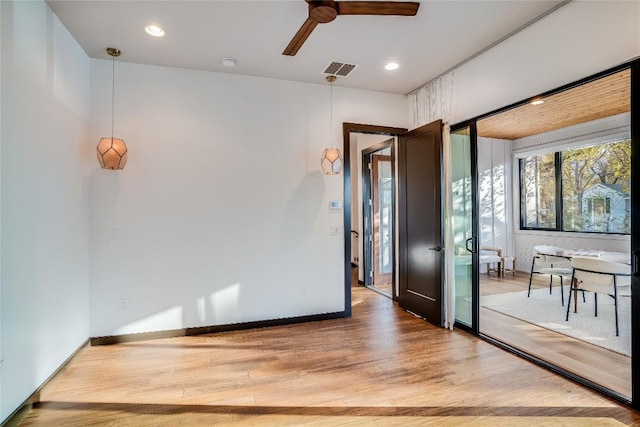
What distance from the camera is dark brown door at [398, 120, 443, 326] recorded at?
3.89 metres

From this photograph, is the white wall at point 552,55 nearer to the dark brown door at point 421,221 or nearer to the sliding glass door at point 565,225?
the sliding glass door at point 565,225

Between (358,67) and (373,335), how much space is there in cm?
303

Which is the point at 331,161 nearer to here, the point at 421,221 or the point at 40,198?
the point at 421,221

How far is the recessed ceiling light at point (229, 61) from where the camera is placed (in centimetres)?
349

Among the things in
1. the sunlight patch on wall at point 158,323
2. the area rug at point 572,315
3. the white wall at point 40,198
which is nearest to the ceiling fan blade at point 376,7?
the white wall at point 40,198

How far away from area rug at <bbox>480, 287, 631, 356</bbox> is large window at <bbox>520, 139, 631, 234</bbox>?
174cm

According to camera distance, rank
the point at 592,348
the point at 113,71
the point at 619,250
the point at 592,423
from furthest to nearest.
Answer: the point at 619,250, the point at 113,71, the point at 592,348, the point at 592,423

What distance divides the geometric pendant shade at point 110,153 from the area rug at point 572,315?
4.97 m

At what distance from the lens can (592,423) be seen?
2.09m

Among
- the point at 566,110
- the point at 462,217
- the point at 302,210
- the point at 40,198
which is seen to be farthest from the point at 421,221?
the point at 40,198

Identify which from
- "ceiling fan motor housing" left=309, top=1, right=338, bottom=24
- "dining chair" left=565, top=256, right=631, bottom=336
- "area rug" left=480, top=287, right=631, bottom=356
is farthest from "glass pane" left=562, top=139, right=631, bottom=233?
"ceiling fan motor housing" left=309, top=1, right=338, bottom=24

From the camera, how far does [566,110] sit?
5.17m

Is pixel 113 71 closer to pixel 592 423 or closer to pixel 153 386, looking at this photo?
pixel 153 386

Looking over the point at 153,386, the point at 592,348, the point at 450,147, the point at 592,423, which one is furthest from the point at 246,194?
the point at 592,348
